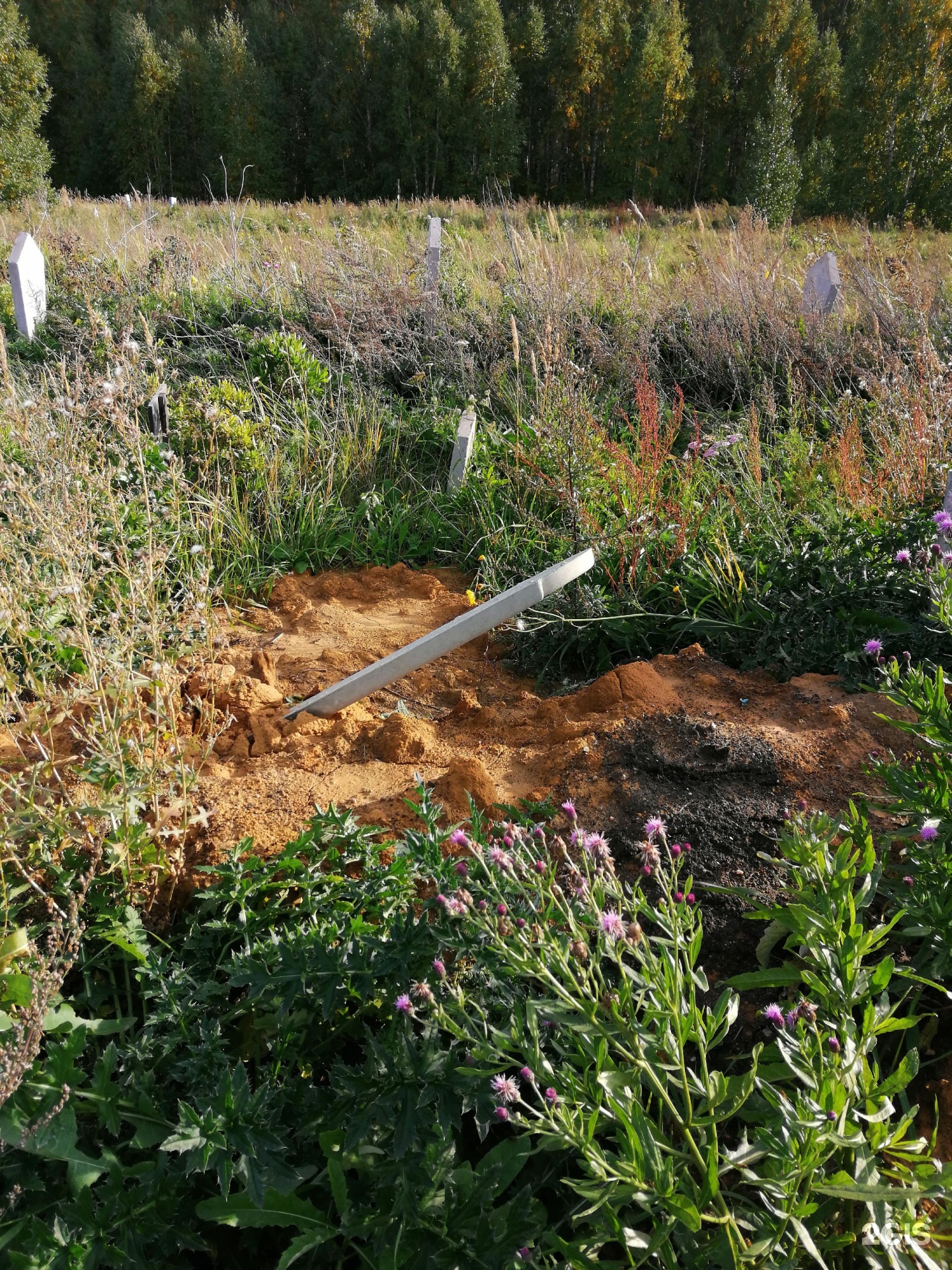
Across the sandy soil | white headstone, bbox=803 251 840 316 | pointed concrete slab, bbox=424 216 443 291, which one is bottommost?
the sandy soil

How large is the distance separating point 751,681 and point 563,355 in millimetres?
3243

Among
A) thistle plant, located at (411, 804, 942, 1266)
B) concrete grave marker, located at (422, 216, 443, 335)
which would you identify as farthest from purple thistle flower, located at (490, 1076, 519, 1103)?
concrete grave marker, located at (422, 216, 443, 335)

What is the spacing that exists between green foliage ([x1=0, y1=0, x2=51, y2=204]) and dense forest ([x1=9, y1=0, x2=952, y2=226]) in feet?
13.8

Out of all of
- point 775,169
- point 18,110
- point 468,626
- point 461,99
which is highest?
point 461,99

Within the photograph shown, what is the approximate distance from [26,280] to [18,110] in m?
22.3

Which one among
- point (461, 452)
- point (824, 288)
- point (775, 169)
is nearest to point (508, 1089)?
point (461, 452)

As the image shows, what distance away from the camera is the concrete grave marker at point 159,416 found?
4.09 m

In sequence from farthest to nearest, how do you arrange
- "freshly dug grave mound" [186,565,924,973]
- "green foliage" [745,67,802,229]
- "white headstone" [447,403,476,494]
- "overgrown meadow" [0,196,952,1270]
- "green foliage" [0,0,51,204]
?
"green foliage" [0,0,51,204]
"green foliage" [745,67,802,229]
"white headstone" [447,403,476,494]
"freshly dug grave mound" [186,565,924,973]
"overgrown meadow" [0,196,952,1270]

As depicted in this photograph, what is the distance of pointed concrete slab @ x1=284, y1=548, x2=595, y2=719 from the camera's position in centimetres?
239

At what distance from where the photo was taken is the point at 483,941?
1.53 metres

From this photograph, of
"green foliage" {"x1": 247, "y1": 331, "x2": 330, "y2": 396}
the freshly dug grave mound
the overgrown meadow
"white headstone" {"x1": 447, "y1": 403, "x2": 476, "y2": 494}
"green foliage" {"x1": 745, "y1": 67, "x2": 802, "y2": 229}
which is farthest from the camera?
"green foliage" {"x1": 745, "y1": 67, "x2": 802, "y2": 229}

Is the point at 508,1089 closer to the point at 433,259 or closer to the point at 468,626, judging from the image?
the point at 468,626

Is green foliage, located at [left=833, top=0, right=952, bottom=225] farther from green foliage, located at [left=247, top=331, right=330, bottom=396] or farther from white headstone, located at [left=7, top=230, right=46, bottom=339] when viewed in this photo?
green foliage, located at [left=247, top=331, right=330, bottom=396]

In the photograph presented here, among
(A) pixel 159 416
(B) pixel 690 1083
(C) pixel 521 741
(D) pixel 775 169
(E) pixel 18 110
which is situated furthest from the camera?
(E) pixel 18 110
